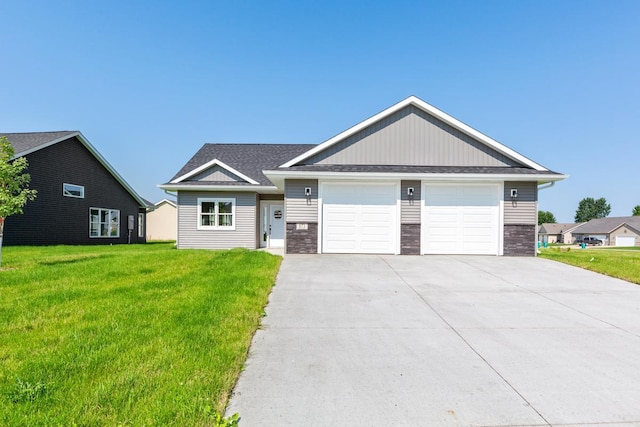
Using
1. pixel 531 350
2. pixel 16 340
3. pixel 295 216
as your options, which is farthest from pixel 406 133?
pixel 16 340

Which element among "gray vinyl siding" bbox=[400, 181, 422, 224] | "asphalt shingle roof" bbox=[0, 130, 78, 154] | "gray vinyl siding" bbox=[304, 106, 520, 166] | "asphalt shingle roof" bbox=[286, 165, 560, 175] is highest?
"asphalt shingle roof" bbox=[0, 130, 78, 154]

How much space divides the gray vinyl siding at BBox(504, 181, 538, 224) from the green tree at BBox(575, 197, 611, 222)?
455 ft

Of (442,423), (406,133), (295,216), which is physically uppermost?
(406,133)

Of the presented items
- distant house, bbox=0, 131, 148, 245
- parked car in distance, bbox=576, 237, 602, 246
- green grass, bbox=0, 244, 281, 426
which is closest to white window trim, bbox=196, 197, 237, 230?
distant house, bbox=0, 131, 148, 245

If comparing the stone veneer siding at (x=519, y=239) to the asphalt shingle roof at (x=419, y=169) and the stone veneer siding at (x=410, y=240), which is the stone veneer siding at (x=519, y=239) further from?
the stone veneer siding at (x=410, y=240)

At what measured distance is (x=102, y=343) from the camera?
378cm

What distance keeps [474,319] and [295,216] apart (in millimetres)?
7404

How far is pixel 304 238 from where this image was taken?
Result: 1168cm

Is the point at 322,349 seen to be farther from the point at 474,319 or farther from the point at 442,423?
the point at 474,319

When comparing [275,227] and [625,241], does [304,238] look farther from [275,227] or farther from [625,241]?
[625,241]

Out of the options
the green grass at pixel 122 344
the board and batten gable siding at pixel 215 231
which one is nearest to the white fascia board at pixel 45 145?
the board and batten gable siding at pixel 215 231

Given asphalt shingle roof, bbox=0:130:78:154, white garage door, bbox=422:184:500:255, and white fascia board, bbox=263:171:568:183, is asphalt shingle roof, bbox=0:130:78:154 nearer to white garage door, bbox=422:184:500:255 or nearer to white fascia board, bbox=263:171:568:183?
white fascia board, bbox=263:171:568:183

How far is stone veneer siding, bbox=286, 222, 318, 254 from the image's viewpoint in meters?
11.7

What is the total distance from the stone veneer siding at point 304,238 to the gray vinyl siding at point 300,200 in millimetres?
270
